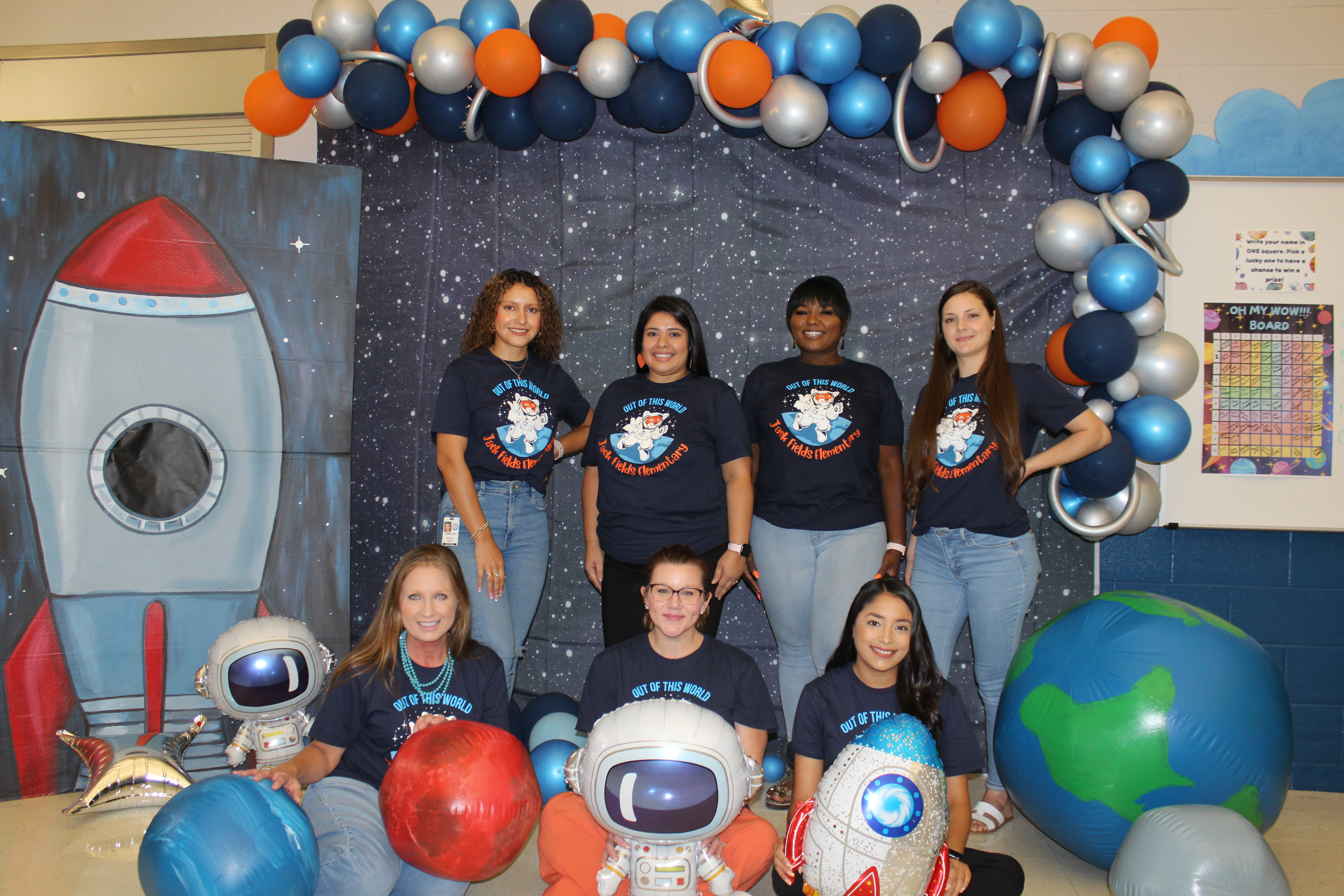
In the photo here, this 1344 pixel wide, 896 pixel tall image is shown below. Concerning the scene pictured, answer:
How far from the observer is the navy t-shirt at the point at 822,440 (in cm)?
254

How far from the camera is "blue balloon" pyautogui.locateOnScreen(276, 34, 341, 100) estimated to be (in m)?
2.86

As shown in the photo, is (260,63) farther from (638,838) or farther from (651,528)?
(638,838)

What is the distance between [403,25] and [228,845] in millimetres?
2518

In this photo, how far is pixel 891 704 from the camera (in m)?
2.05

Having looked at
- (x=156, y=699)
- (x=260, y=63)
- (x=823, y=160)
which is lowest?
(x=156, y=699)

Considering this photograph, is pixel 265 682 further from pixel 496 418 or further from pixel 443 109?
pixel 443 109


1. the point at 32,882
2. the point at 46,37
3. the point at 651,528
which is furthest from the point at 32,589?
the point at 46,37

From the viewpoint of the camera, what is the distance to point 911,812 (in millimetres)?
1637

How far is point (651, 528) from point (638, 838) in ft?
3.11

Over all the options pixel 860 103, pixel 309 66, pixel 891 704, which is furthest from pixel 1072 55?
pixel 309 66

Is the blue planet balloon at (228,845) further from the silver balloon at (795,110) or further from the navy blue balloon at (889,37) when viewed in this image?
the navy blue balloon at (889,37)

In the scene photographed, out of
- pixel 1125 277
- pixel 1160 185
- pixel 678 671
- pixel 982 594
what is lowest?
pixel 678 671

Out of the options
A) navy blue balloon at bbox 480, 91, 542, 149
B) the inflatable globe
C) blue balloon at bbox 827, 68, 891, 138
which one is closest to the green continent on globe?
the inflatable globe

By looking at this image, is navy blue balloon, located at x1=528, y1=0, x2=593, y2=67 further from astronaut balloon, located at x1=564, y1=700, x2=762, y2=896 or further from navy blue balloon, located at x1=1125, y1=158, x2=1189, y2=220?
astronaut balloon, located at x1=564, y1=700, x2=762, y2=896
